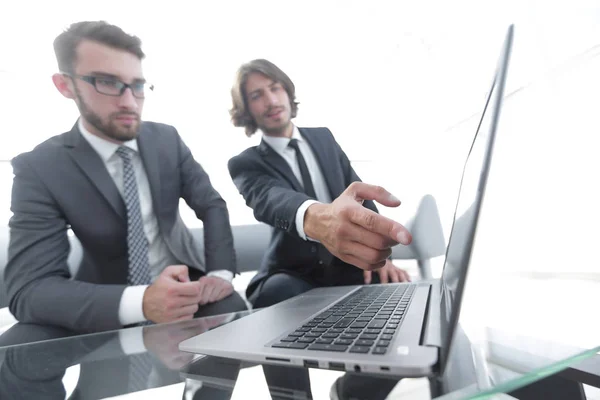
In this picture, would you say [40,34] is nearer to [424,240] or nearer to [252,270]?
[252,270]

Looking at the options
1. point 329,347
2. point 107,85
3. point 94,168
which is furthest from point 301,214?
point 107,85

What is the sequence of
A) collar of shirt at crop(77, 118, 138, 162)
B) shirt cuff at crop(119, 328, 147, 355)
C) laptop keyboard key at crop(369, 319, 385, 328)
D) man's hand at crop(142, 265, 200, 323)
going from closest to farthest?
1. laptop keyboard key at crop(369, 319, 385, 328)
2. shirt cuff at crop(119, 328, 147, 355)
3. man's hand at crop(142, 265, 200, 323)
4. collar of shirt at crop(77, 118, 138, 162)

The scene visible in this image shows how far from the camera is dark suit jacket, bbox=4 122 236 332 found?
2.46 feet

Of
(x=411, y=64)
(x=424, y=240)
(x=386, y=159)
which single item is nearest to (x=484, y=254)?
(x=424, y=240)

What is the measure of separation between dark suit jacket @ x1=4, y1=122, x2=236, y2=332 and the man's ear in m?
0.12

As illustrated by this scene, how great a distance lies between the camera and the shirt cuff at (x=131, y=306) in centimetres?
76

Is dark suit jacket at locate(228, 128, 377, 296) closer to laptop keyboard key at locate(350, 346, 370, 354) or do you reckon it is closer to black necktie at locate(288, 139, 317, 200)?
black necktie at locate(288, 139, 317, 200)

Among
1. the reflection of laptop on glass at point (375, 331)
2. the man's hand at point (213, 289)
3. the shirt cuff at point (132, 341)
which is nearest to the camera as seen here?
the reflection of laptop on glass at point (375, 331)

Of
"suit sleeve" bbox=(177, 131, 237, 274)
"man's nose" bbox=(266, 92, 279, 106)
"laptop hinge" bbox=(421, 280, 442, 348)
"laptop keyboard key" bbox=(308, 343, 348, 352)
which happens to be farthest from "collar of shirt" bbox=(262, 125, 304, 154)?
"laptop keyboard key" bbox=(308, 343, 348, 352)

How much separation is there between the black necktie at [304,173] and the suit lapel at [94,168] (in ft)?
1.77

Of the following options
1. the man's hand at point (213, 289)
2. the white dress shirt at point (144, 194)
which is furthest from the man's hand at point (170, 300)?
the white dress shirt at point (144, 194)

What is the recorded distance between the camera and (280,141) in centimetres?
111

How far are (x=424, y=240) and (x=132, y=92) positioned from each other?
1.10 m

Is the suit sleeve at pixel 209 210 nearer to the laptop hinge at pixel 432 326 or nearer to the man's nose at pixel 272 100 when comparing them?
the man's nose at pixel 272 100
